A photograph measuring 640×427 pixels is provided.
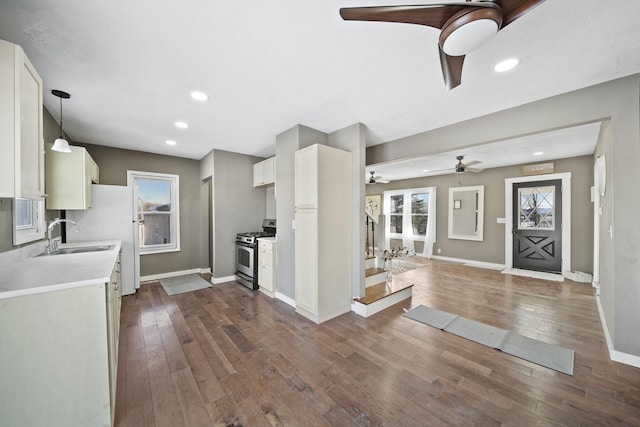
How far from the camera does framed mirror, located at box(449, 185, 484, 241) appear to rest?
20.6 ft

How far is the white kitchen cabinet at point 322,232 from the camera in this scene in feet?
9.71

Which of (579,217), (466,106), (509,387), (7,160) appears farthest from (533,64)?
(579,217)

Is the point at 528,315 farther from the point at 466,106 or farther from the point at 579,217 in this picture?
the point at 579,217

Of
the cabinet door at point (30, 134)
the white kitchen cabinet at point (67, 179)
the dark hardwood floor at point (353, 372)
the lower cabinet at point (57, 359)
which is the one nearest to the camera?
the lower cabinet at point (57, 359)

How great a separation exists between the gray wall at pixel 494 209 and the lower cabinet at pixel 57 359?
7.36 metres

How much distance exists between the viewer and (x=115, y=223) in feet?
12.5

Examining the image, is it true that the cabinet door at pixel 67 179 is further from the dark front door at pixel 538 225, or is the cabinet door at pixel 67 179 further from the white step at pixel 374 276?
the dark front door at pixel 538 225

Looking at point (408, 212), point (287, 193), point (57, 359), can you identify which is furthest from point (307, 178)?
point (408, 212)

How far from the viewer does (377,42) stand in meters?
1.72

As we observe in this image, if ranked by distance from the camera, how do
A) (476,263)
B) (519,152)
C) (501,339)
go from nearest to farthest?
(501,339)
(519,152)
(476,263)

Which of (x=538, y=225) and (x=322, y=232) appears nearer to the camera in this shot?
(x=322, y=232)

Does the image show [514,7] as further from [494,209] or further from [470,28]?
[494,209]

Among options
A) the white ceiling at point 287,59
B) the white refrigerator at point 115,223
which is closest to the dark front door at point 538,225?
the white ceiling at point 287,59

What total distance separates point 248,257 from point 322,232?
1994 millimetres
